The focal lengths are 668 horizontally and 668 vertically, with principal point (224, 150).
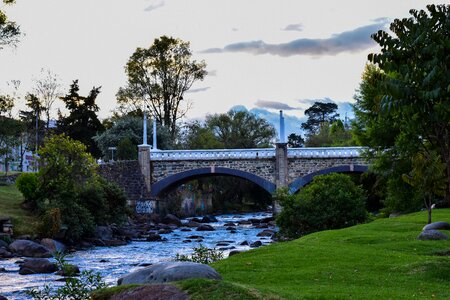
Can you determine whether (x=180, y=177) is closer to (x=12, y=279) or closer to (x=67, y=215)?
(x=67, y=215)

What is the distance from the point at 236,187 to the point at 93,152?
16303 millimetres

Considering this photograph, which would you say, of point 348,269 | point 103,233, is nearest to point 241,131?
point 103,233

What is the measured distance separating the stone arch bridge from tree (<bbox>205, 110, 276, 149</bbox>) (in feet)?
70.8

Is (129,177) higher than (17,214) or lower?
higher

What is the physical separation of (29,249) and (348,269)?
59.3 ft

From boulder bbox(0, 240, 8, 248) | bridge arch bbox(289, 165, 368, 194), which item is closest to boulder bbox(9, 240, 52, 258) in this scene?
boulder bbox(0, 240, 8, 248)

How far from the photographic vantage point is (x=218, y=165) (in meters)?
55.3

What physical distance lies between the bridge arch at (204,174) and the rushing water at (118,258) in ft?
38.5

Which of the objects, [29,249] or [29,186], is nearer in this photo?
[29,249]

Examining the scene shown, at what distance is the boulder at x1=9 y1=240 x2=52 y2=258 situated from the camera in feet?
92.7

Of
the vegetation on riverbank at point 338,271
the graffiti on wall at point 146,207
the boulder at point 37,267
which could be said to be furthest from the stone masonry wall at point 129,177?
the vegetation on riverbank at point 338,271

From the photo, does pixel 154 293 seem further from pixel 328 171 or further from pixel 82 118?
pixel 82 118

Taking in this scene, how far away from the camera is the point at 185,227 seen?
4891cm

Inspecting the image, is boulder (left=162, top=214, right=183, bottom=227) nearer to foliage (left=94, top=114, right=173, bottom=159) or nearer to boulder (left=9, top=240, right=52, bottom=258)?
foliage (left=94, top=114, right=173, bottom=159)
